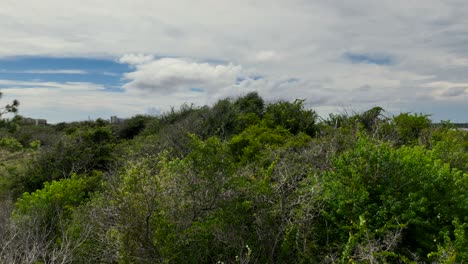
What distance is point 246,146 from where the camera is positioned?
17.1 m

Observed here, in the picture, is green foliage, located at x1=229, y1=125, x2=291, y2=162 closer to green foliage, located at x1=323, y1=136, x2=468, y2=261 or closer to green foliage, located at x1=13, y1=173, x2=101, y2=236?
green foliage, located at x1=13, y1=173, x2=101, y2=236

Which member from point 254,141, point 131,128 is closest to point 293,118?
point 254,141

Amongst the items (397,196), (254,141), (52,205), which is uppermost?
(254,141)

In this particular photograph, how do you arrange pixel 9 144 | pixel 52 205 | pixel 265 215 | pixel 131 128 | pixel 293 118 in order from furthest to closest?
pixel 131 128 → pixel 293 118 → pixel 9 144 → pixel 52 205 → pixel 265 215

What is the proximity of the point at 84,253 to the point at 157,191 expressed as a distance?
2.28 m

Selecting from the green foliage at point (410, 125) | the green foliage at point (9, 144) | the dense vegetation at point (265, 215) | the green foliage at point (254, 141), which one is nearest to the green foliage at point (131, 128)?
the green foliage at point (254, 141)

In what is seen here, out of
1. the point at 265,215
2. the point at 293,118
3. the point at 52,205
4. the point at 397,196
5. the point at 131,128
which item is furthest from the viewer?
the point at 131,128

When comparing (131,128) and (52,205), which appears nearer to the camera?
(52,205)

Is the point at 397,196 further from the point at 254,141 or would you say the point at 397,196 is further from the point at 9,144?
the point at 9,144

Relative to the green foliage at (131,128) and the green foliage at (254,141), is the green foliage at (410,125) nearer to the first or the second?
the green foliage at (254,141)

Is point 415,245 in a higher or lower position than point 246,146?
lower

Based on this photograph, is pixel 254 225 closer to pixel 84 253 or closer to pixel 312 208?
pixel 312 208

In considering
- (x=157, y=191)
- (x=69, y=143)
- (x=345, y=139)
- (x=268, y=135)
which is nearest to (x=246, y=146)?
(x=268, y=135)

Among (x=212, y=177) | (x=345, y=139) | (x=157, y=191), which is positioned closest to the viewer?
(x=157, y=191)
